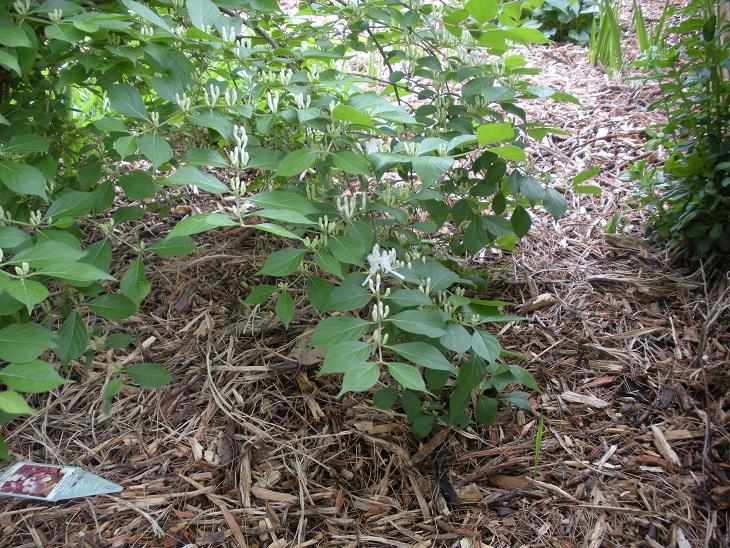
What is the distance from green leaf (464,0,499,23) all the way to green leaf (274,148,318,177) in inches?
25.1

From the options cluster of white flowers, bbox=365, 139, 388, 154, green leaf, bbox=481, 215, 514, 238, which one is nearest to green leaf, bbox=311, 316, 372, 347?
cluster of white flowers, bbox=365, 139, 388, 154

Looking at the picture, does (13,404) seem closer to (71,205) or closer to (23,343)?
(23,343)

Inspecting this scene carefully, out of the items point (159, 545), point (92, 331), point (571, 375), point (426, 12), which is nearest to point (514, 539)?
point (571, 375)

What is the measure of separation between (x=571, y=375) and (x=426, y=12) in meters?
1.22

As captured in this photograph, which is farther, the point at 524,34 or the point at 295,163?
the point at 524,34

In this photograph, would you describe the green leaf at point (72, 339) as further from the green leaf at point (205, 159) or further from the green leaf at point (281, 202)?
the green leaf at point (281, 202)

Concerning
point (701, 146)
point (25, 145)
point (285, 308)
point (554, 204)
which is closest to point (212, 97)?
point (25, 145)

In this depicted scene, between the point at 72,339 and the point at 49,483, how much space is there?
1.42ft

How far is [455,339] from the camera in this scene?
134 cm

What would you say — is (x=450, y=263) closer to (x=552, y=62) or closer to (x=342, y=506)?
(x=342, y=506)

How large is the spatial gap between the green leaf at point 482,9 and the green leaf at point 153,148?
2.84 feet

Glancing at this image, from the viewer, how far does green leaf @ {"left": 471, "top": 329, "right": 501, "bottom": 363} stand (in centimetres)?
136

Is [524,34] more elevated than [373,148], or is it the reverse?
[524,34]

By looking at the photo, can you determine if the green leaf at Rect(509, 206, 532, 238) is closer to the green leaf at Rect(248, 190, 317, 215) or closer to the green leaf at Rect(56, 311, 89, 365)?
the green leaf at Rect(248, 190, 317, 215)
